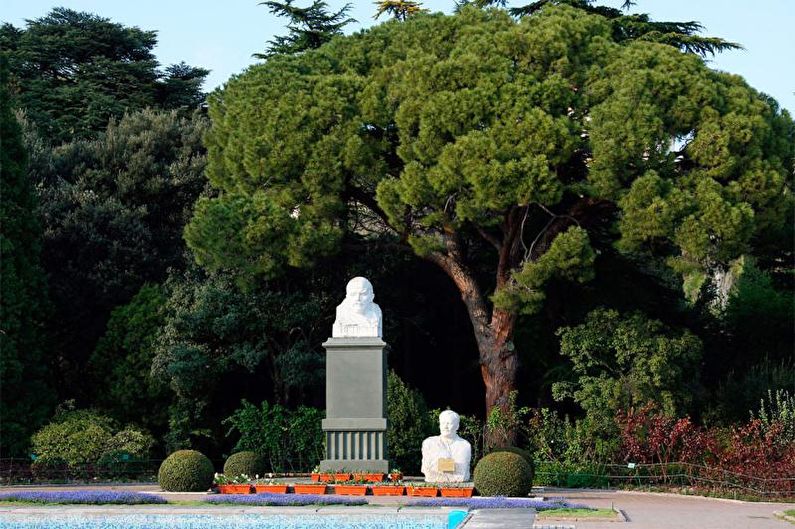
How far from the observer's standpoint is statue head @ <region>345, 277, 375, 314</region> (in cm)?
2043

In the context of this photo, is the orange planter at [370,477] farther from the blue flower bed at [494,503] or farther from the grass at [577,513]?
the grass at [577,513]

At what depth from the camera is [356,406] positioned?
20250mm

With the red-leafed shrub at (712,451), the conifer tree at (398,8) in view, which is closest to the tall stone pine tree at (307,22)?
the conifer tree at (398,8)

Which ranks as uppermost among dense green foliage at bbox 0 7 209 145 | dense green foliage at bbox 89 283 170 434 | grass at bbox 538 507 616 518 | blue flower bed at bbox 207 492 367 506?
dense green foliage at bbox 0 7 209 145

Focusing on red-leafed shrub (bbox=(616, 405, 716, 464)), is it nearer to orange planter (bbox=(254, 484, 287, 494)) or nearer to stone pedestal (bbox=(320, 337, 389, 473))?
stone pedestal (bbox=(320, 337, 389, 473))

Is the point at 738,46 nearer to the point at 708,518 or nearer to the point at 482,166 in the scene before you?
the point at 482,166

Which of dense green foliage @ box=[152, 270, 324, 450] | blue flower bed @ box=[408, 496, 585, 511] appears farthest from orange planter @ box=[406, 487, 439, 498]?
dense green foliage @ box=[152, 270, 324, 450]

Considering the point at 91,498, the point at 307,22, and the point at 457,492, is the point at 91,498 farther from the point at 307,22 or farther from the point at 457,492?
the point at 307,22

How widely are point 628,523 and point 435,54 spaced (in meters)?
12.2

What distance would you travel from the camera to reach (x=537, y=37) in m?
23.1

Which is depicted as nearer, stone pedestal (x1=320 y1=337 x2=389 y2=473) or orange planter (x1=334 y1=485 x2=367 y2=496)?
orange planter (x1=334 y1=485 x2=367 y2=496)

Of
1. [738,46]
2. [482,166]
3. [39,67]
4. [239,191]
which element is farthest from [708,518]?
[39,67]

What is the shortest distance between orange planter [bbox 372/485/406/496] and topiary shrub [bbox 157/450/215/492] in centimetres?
268

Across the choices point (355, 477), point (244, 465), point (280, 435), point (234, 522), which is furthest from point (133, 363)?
point (234, 522)
